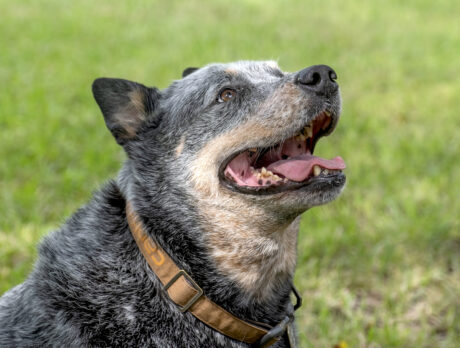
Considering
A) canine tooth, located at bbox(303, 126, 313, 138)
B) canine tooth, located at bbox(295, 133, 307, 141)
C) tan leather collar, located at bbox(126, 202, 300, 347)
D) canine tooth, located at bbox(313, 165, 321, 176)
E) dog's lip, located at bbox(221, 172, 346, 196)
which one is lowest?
tan leather collar, located at bbox(126, 202, 300, 347)

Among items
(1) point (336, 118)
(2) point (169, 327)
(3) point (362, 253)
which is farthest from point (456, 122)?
(2) point (169, 327)

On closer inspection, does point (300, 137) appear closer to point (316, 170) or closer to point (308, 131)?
point (308, 131)

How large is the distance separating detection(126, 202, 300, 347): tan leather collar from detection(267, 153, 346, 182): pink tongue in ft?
2.54

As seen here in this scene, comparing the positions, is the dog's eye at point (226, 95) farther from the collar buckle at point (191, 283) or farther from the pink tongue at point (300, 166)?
→ the collar buckle at point (191, 283)

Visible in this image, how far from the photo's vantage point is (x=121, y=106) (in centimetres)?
338

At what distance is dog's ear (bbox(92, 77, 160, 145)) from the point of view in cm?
333

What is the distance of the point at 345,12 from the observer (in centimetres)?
1603

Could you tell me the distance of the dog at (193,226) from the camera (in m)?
2.84

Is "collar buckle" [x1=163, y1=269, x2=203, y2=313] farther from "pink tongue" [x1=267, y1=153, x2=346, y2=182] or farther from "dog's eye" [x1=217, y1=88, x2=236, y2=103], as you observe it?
"dog's eye" [x1=217, y1=88, x2=236, y2=103]

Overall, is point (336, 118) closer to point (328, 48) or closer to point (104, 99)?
point (104, 99)

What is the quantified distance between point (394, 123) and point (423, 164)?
64.9 inches

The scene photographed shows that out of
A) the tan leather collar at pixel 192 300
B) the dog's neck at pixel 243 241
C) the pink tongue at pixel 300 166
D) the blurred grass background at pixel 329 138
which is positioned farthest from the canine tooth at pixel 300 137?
the blurred grass background at pixel 329 138

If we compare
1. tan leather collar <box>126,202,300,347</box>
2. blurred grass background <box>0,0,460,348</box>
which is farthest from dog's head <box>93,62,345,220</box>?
blurred grass background <box>0,0,460,348</box>

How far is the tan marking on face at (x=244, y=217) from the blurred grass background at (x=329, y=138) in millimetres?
1263
